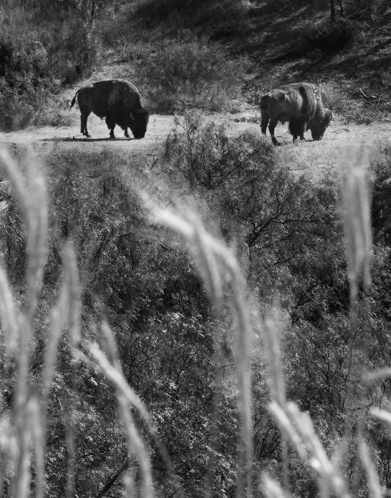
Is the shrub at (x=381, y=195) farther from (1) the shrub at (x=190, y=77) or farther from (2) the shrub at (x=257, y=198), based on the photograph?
(1) the shrub at (x=190, y=77)

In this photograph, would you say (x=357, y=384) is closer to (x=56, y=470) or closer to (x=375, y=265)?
(x=56, y=470)


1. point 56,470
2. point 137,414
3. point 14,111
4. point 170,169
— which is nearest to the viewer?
point 56,470

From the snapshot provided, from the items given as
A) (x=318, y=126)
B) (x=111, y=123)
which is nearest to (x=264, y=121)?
(x=318, y=126)

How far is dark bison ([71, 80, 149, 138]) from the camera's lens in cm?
1780

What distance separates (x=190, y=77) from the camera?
76.1ft

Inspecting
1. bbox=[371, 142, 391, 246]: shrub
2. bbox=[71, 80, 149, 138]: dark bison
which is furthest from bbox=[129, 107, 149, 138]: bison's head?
bbox=[371, 142, 391, 246]: shrub

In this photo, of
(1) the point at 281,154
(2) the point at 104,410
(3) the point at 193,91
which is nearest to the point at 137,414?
(2) the point at 104,410

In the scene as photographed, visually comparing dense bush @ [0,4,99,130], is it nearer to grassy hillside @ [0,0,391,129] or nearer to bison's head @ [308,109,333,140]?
grassy hillside @ [0,0,391,129]

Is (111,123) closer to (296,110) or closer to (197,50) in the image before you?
(296,110)

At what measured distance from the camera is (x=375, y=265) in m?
11.8

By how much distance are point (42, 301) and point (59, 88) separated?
15434 millimetres

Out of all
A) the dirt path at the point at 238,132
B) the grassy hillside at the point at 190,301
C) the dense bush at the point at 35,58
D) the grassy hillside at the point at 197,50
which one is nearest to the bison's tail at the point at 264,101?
the dirt path at the point at 238,132

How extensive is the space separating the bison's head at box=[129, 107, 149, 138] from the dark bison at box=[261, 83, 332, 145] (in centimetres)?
209

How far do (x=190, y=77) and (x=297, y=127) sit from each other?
20.8 ft
